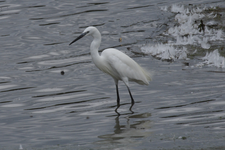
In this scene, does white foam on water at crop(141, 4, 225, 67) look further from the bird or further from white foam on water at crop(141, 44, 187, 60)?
the bird

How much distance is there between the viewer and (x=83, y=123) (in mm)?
6391

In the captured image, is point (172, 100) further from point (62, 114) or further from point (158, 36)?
point (158, 36)

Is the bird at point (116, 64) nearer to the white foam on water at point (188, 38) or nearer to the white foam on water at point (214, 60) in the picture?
the white foam on water at point (214, 60)

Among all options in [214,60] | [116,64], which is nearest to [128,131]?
[116,64]

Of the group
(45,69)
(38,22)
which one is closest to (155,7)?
(38,22)

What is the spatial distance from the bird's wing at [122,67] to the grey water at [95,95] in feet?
1.15

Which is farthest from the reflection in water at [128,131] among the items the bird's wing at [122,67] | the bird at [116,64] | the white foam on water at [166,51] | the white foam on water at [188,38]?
the white foam on water at [166,51]

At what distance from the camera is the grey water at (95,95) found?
5.58 m

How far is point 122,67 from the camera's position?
25.0ft

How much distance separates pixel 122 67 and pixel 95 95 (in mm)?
790

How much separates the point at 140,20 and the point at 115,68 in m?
6.40

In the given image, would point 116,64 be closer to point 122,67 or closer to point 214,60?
point 122,67

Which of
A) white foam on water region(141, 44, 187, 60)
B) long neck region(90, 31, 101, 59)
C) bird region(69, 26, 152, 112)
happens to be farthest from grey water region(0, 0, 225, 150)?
long neck region(90, 31, 101, 59)

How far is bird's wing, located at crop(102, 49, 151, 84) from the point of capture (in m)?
7.54
